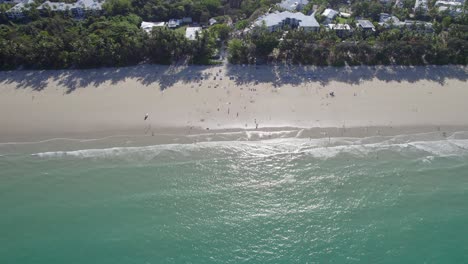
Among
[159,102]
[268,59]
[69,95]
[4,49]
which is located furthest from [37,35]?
[268,59]

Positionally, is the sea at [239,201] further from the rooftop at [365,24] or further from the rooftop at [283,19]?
the rooftop at [283,19]

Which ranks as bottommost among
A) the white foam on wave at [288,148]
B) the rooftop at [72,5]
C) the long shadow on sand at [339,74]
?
the white foam on wave at [288,148]

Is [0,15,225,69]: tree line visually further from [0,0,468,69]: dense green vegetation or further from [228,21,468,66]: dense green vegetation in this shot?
[228,21,468,66]: dense green vegetation

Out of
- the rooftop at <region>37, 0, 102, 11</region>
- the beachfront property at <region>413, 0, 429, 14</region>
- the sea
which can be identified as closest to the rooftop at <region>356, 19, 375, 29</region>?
the beachfront property at <region>413, 0, 429, 14</region>

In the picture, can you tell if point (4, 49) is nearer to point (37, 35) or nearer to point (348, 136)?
point (37, 35)

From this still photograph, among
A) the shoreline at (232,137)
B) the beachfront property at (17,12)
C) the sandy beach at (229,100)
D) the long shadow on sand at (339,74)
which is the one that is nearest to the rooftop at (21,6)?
the beachfront property at (17,12)
